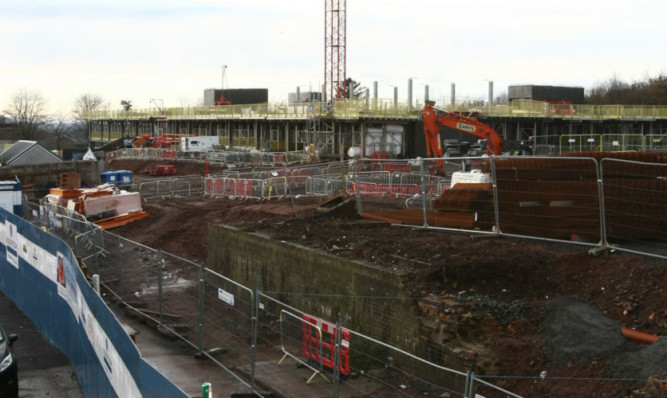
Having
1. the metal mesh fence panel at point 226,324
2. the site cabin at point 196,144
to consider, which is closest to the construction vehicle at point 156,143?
the site cabin at point 196,144

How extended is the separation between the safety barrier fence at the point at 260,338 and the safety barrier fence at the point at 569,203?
393 centimetres

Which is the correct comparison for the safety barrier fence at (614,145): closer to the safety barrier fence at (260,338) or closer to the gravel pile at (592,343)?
the safety barrier fence at (260,338)

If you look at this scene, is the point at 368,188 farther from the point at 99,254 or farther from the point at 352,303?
the point at 352,303

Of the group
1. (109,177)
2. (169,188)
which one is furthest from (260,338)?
(109,177)

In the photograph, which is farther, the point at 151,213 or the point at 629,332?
the point at 151,213

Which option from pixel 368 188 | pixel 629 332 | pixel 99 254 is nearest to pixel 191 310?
pixel 99 254

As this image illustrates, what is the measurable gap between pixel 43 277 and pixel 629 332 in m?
11.6

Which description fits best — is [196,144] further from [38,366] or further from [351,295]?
[351,295]

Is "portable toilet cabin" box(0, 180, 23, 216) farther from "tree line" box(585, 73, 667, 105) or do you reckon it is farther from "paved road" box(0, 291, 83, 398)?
"tree line" box(585, 73, 667, 105)

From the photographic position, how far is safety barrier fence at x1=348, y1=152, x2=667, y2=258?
456 inches

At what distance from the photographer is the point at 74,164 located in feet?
129

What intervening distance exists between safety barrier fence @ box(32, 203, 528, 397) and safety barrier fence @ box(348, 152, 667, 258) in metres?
3.93

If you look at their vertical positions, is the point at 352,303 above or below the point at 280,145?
below

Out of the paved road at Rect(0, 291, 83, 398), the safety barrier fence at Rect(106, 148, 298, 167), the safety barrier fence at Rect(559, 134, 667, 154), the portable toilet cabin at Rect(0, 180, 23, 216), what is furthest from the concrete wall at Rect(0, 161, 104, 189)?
the safety barrier fence at Rect(559, 134, 667, 154)
